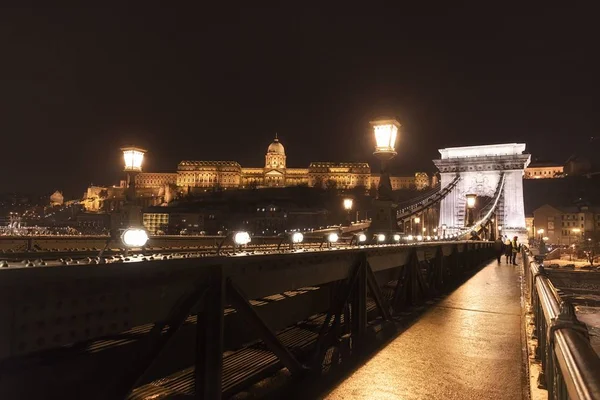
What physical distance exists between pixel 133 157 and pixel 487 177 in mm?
50599

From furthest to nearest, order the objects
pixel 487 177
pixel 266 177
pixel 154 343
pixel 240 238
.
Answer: pixel 266 177
pixel 487 177
pixel 240 238
pixel 154 343

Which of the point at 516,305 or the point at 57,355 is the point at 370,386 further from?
the point at 516,305

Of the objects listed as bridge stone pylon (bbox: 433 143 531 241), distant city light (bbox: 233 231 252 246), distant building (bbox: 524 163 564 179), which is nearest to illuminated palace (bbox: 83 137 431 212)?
distant building (bbox: 524 163 564 179)

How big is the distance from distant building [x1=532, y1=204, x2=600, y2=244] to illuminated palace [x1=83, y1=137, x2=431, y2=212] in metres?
49.2

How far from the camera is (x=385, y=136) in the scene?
405 inches

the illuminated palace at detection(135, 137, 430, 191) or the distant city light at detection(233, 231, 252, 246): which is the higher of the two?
the illuminated palace at detection(135, 137, 430, 191)

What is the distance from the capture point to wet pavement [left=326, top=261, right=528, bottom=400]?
4.29 m

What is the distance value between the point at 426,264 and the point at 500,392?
7.06 metres

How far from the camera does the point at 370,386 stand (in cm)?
439

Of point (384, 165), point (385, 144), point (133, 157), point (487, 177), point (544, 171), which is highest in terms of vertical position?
point (544, 171)

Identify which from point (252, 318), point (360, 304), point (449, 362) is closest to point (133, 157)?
point (360, 304)

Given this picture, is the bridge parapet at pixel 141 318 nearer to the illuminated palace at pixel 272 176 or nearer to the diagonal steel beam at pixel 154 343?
A: the diagonal steel beam at pixel 154 343

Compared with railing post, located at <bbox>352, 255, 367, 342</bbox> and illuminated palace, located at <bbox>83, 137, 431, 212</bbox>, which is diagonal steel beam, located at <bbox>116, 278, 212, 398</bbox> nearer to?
railing post, located at <bbox>352, 255, 367, 342</bbox>

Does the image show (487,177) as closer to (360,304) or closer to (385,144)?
(385,144)
